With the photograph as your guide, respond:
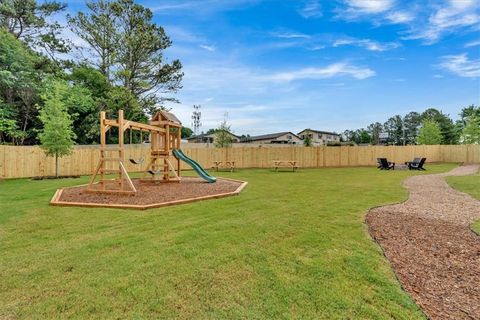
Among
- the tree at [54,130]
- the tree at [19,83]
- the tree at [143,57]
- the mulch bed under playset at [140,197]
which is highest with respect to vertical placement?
the tree at [143,57]

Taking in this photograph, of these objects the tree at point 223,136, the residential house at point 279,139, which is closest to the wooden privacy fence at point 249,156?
the tree at point 223,136

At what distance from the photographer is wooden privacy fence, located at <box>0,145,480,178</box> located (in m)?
13.8

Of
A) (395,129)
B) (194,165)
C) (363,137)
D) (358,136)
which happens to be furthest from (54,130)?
(395,129)

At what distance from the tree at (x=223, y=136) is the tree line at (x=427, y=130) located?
24630mm

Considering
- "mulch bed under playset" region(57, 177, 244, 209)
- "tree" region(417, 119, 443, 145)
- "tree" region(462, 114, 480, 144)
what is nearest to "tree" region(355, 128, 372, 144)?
"tree" region(417, 119, 443, 145)

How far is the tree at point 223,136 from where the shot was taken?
74.3 ft

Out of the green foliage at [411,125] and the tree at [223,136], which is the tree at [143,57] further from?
the green foliage at [411,125]

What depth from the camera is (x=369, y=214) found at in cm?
566

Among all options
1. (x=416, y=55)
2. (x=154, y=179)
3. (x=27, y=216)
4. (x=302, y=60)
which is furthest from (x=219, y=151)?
(x=27, y=216)

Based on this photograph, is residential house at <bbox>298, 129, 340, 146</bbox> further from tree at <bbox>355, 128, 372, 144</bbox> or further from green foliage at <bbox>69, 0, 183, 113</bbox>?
green foliage at <bbox>69, 0, 183, 113</bbox>

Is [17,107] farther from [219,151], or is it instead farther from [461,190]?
[461,190]

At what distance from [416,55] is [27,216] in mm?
17449

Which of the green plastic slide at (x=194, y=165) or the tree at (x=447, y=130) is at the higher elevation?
the tree at (x=447, y=130)

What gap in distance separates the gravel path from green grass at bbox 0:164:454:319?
213 millimetres
